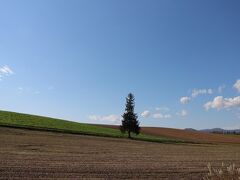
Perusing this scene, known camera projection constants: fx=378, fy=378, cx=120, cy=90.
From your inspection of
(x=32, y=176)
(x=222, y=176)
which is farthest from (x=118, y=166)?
(x=222, y=176)

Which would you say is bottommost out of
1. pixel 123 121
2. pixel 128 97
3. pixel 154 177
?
pixel 154 177

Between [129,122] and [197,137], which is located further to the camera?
[197,137]

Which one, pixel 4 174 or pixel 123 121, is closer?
pixel 4 174

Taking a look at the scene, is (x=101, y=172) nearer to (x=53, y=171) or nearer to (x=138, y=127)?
(x=53, y=171)

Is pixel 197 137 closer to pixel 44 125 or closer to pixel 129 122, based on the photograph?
pixel 129 122

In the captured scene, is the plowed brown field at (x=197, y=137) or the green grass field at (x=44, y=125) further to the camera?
the plowed brown field at (x=197, y=137)

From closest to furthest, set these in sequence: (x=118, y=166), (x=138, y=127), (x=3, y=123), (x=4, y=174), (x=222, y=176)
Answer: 1. (x=222, y=176)
2. (x=4, y=174)
3. (x=118, y=166)
4. (x=3, y=123)
5. (x=138, y=127)

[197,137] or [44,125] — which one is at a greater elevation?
[44,125]

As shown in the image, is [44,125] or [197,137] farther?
[197,137]

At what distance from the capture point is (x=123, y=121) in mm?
68625

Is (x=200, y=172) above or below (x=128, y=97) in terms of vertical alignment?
below

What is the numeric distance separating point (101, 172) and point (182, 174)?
3871mm

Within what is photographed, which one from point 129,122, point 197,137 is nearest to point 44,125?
point 129,122

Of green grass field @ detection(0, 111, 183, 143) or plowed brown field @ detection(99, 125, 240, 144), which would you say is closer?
green grass field @ detection(0, 111, 183, 143)
